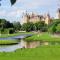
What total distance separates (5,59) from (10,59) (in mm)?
305

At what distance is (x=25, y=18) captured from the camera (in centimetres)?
15650

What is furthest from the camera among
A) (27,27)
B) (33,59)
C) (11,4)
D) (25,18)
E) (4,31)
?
(25,18)

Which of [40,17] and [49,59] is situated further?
[40,17]

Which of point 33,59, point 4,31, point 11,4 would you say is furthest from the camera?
point 4,31

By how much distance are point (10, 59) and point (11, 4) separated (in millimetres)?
8978

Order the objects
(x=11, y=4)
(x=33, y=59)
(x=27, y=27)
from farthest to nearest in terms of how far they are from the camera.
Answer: (x=27, y=27), (x=33, y=59), (x=11, y=4)

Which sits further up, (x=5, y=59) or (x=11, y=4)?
(x=11, y=4)

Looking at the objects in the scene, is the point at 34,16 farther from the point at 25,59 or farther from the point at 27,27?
the point at 25,59

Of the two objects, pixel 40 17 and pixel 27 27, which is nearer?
pixel 27 27

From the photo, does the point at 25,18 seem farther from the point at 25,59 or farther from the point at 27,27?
the point at 25,59

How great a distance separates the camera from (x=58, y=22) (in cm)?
5244

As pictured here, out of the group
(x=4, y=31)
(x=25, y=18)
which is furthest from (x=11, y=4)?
(x=25, y=18)

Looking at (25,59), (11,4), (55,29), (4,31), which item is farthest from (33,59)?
(4,31)

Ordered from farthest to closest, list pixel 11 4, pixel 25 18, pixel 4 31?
pixel 25 18 < pixel 4 31 < pixel 11 4
